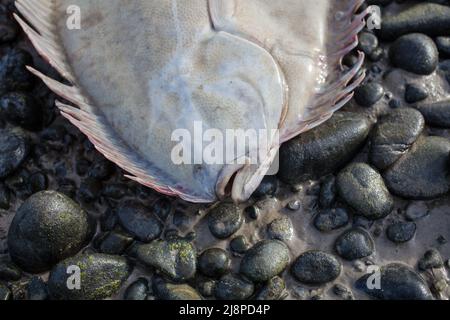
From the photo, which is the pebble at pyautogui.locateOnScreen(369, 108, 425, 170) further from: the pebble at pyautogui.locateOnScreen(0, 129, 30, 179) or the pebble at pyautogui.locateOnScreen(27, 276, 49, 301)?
the pebble at pyautogui.locateOnScreen(0, 129, 30, 179)

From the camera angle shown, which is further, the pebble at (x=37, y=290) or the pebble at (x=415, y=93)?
the pebble at (x=415, y=93)

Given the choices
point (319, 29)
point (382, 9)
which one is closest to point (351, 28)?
point (319, 29)

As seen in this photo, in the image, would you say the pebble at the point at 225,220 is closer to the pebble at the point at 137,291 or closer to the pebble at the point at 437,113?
the pebble at the point at 137,291

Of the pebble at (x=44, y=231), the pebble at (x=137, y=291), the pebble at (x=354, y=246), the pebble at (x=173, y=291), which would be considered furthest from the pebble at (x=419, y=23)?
the pebble at (x=44, y=231)

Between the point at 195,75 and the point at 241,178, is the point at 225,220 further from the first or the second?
the point at 195,75

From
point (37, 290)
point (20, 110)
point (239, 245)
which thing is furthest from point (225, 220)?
point (20, 110)

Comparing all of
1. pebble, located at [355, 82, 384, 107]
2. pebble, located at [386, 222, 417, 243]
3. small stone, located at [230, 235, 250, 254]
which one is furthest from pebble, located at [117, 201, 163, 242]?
pebble, located at [355, 82, 384, 107]
